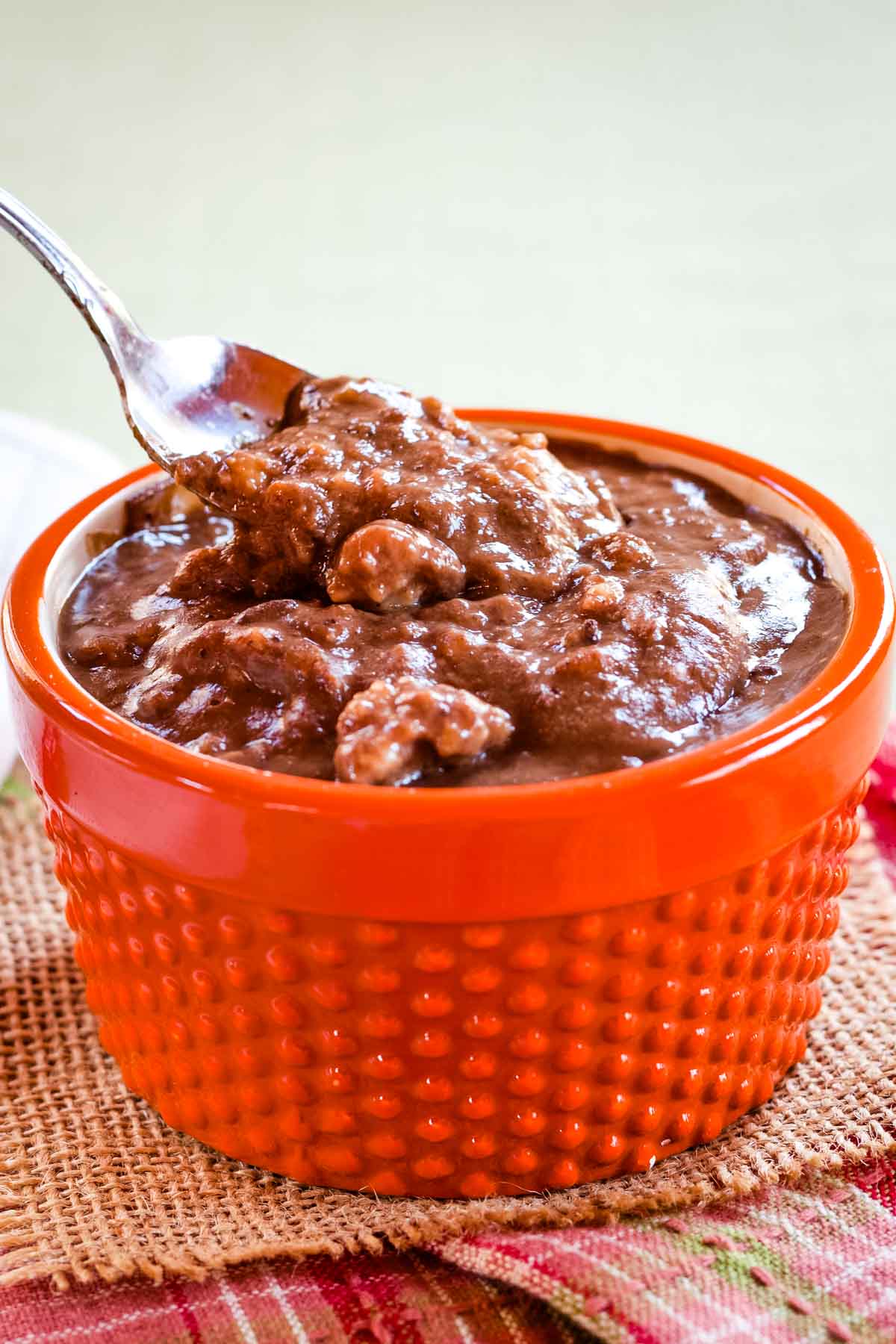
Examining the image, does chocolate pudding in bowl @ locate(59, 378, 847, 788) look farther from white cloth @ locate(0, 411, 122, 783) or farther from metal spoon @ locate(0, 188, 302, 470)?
white cloth @ locate(0, 411, 122, 783)

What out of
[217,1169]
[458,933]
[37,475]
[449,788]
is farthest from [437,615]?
[37,475]

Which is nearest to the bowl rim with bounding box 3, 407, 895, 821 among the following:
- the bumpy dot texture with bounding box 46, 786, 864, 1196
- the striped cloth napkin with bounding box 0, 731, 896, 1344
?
the bumpy dot texture with bounding box 46, 786, 864, 1196

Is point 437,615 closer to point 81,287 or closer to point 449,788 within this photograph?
point 449,788

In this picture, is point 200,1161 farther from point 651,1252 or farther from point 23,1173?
point 651,1252

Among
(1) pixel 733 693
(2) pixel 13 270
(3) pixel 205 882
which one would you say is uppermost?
(1) pixel 733 693

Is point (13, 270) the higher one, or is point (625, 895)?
point (625, 895)

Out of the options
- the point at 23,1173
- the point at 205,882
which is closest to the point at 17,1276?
the point at 23,1173
